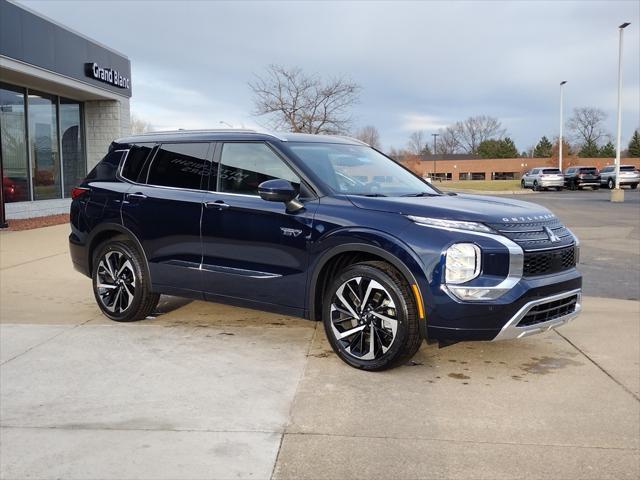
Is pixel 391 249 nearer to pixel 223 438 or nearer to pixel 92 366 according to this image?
pixel 223 438

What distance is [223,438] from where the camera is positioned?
11.4 ft

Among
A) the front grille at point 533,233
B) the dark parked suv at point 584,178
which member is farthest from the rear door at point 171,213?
the dark parked suv at point 584,178

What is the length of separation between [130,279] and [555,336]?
163 inches

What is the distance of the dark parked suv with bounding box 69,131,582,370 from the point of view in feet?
13.8

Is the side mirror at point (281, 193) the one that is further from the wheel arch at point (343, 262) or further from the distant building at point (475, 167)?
the distant building at point (475, 167)

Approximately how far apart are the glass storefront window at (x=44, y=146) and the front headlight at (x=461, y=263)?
56.2ft

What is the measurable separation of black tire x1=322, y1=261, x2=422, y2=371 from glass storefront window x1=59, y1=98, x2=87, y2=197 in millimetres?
18052

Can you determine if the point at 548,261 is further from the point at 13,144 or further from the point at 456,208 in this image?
the point at 13,144

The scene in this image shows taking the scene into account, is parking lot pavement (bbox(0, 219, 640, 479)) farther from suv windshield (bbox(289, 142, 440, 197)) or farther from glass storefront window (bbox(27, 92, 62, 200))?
glass storefront window (bbox(27, 92, 62, 200))

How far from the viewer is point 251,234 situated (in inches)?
200

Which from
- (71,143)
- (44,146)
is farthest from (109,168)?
(71,143)

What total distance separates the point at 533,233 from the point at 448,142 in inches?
5127

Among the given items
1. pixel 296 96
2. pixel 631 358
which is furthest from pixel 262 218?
pixel 296 96

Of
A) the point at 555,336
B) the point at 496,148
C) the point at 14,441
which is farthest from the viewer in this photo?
the point at 496,148
